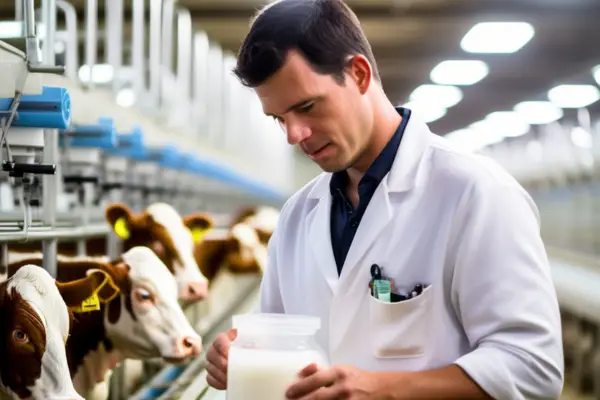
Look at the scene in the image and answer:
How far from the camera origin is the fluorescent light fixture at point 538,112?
17.6 metres

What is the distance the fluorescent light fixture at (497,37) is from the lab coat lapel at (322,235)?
842 cm

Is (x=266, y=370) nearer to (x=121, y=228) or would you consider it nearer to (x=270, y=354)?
(x=270, y=354)

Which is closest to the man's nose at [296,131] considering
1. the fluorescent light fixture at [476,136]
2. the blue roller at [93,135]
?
the blue roller at [93,135]

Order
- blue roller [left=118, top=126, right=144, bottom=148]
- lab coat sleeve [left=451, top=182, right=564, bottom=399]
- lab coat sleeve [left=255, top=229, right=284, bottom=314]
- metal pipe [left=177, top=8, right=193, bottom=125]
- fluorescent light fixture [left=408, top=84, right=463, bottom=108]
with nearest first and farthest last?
lab coat sleeve [left=451, top=182, right=564, bottom=399] → lab coat sleeve [left=255, top=229, right=284, bottom=314] → blue roller [left=118, top=126, right=144, bottom=148] → metal pipe [left=177, top=8, right=193, bottom=125] → fluorescent light fixture [left=408, top=84, right=463, bottom=108]

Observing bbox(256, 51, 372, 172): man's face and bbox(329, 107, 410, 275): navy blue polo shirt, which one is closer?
bbox(256, 51, 372, 172): man's face

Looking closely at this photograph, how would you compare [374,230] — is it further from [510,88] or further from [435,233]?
[510,88]

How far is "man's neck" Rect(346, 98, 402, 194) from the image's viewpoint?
6.26 ft

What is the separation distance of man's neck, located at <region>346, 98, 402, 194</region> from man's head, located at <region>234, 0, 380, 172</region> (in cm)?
9

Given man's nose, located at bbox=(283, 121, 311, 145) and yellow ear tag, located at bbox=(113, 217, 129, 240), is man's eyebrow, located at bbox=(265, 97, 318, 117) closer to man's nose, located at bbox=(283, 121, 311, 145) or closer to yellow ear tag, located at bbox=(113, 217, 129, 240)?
man's nose, located at bbox=(283, 121, 311, 145)

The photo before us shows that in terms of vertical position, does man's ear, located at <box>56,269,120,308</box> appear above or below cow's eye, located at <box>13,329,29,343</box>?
above

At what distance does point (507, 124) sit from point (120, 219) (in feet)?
62.9

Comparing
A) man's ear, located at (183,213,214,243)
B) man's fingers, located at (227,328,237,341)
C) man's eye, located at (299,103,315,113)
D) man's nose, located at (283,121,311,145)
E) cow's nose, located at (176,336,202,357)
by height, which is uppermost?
man's eye, located at (299,103,315,113)

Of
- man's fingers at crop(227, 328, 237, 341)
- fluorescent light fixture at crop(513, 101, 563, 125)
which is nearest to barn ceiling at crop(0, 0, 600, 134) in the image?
fluorescent light fixture at crop(513, 101, 563, 125)

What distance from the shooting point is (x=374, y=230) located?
1.87 meters
